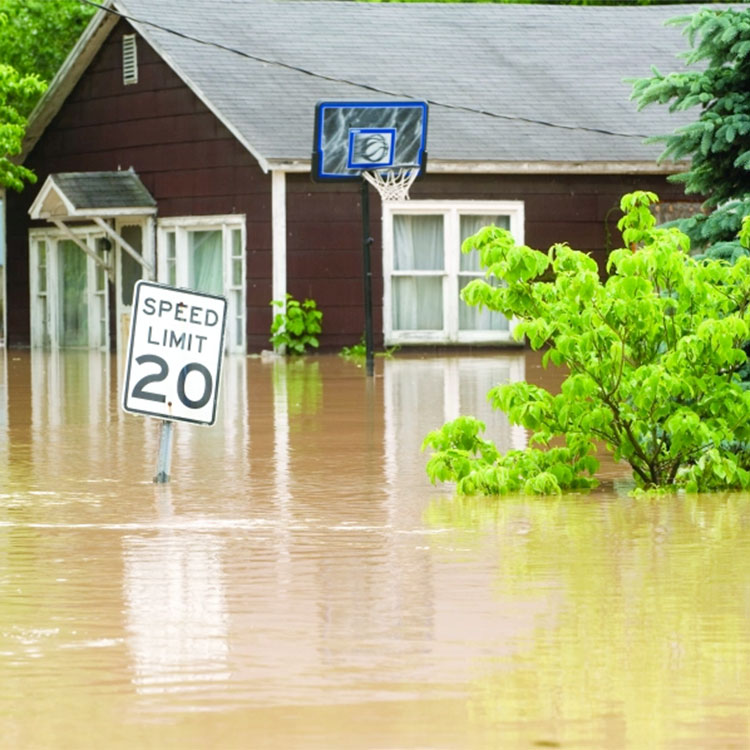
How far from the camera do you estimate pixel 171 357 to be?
43.2ft

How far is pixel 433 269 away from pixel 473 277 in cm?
70

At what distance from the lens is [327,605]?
8.30m

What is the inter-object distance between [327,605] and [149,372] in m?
5.06

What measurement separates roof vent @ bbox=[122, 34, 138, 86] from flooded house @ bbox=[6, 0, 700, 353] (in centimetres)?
6

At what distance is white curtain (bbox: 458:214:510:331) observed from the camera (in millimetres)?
34906

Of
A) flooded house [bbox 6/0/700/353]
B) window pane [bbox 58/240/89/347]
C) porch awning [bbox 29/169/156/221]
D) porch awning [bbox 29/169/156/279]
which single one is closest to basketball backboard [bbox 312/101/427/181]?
flooded house [bbox 6/0/700/353]

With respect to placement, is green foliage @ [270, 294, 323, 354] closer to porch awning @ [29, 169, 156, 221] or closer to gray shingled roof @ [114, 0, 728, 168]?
gray shingled roof @ [114, 0, 728, 168]

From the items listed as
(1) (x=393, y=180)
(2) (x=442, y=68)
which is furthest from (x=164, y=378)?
(2) (x=442, y=68)

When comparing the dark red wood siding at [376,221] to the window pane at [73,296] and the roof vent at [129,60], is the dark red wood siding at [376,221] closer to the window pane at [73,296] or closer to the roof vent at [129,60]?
the roof vent at [129,60]

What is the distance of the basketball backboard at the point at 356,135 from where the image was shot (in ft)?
96.3

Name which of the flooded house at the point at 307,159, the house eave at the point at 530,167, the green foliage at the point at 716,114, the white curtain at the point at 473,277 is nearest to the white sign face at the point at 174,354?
the green foliage at the point at 716,114

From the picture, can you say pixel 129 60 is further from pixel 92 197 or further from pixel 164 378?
A: pixel 164 378

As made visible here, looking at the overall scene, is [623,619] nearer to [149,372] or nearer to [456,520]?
[456,520]

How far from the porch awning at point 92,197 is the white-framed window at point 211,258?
64 cm
